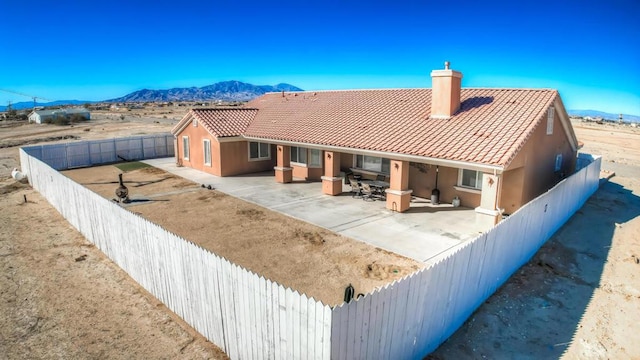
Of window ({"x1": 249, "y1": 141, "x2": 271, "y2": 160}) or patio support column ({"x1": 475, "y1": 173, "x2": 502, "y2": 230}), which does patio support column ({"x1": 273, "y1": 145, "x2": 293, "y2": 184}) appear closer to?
window ({"x1": 249, "y1": 141, "x2": 271, "y2": 160})

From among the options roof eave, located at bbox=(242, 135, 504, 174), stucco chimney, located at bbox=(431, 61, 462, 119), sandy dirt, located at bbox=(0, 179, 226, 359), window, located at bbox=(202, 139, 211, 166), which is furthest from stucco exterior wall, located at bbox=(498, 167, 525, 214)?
window, located at bbox=(202, 139, 211, 166)

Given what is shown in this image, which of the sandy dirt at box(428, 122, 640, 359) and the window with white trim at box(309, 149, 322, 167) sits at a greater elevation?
the window with white trim at box(309, 149, 322, 167)

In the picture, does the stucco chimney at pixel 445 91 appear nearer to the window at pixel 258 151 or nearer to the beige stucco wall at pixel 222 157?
the window at pixel 258 151

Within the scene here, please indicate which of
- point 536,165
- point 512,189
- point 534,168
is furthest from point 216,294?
point 536,165

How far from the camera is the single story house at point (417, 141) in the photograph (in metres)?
14.4

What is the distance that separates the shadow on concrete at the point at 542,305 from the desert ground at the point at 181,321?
0.02 meters

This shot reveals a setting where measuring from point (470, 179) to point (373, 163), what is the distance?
16.2 ft

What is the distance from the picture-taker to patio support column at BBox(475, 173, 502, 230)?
42.4ft

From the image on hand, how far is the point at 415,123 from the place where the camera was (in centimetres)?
1748

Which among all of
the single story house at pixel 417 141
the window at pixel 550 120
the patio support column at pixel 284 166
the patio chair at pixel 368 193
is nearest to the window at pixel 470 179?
the single story house at pixel 417 141

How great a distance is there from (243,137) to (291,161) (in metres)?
3.12

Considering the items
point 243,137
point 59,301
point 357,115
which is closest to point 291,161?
point 243,137

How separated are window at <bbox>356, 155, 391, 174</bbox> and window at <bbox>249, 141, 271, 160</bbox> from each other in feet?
22.6

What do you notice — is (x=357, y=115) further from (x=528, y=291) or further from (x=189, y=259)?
(x=189, y=259)
